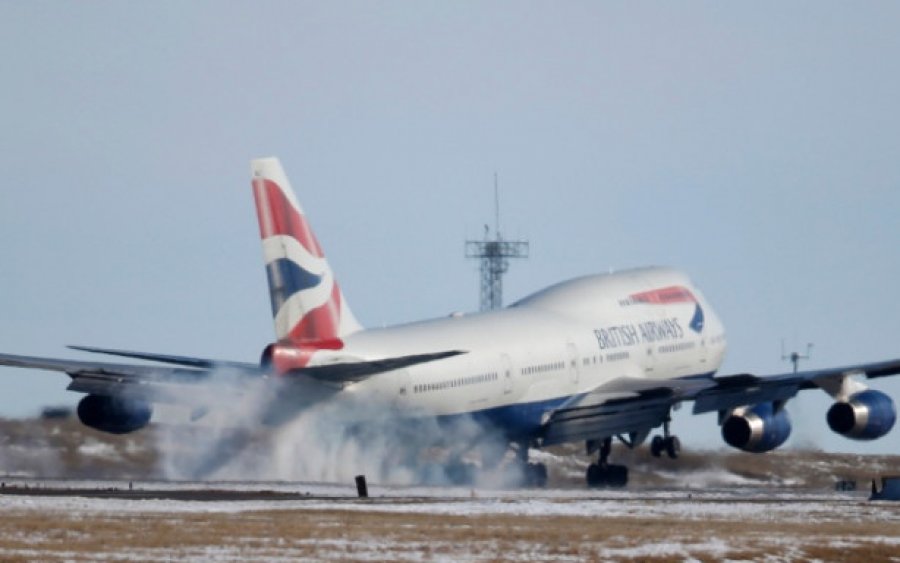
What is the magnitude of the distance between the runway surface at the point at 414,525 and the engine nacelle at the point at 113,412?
269 cm

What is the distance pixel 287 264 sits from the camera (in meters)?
61.3

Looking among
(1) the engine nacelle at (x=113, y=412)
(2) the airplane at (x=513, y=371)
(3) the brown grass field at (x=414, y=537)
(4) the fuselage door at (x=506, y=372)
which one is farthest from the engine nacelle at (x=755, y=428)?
(1) the engine nacelle at (x=113, y=412)

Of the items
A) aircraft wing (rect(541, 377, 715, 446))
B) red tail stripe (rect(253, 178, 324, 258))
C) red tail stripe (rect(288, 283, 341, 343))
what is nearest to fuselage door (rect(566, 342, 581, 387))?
aircraft wing (rect(541, 377, 715, 446))

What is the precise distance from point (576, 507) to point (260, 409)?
38.6 feet

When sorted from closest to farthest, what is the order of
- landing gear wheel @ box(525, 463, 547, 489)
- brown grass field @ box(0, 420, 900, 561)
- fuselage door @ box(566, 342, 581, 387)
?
brown grass field @ box(0, 420, 900, 561) → landing gear wheel @ box(525, 463, 547, 489) → fuselage door @ box(566, 342, 581, 387)

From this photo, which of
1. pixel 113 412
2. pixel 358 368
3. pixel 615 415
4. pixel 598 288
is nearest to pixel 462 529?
pixel 358 368

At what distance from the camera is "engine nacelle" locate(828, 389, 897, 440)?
6762cm

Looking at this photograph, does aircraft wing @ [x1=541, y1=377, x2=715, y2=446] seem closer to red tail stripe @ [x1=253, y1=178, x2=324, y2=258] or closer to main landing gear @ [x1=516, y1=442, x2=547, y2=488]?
main landing gear @ [x1=516, y1=442, x2=547, y2=488]

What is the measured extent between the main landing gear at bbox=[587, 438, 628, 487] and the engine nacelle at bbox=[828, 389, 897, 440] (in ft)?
27.6

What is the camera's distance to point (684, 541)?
43.3m

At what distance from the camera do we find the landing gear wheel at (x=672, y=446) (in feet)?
242

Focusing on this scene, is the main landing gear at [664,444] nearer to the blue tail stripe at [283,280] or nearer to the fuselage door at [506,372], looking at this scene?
the fuselage door at [506,372]

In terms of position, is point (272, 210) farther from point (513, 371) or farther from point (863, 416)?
point (863, 416)

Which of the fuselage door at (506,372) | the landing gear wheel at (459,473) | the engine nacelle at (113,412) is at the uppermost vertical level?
the fuselage door at (506,372)
